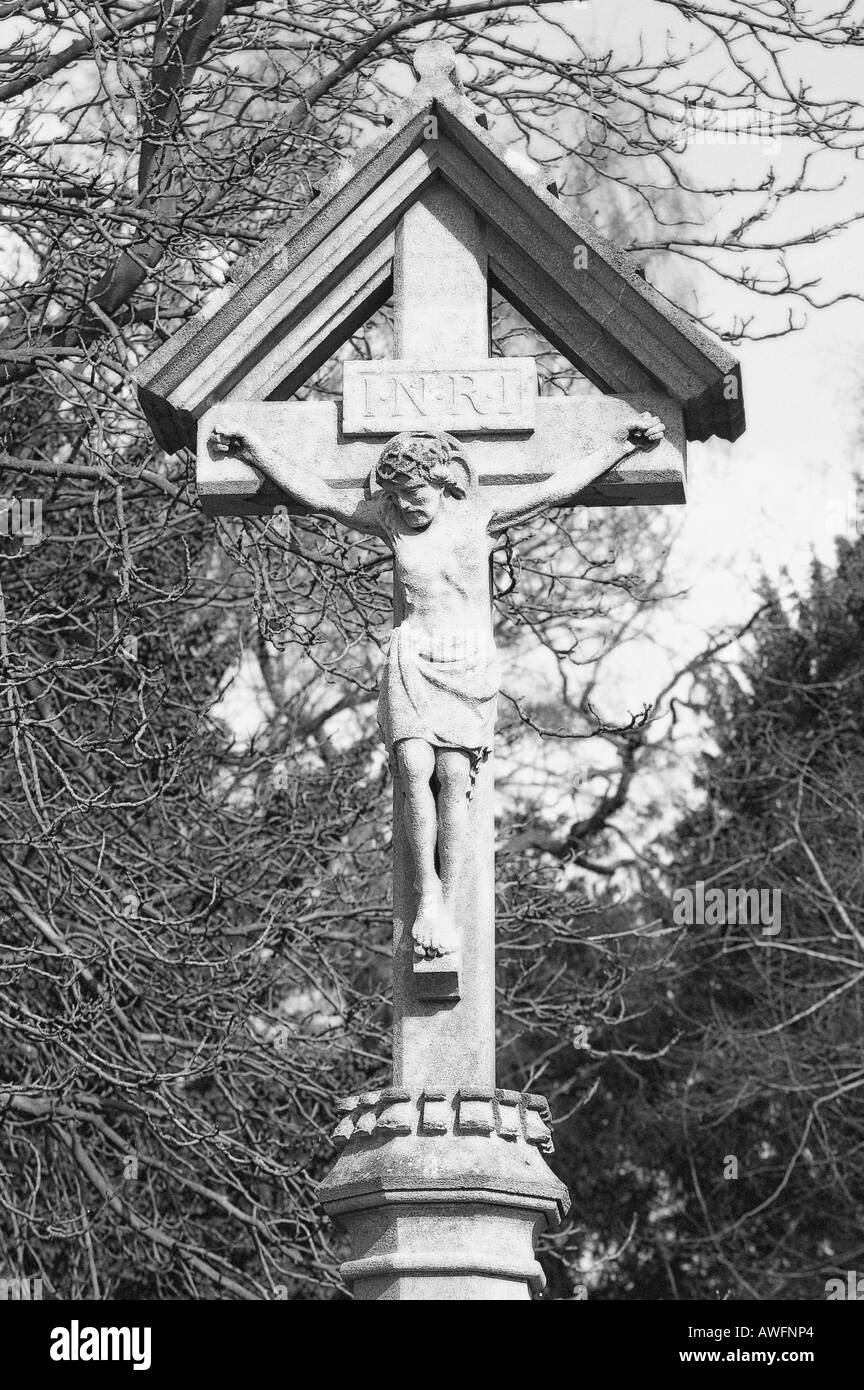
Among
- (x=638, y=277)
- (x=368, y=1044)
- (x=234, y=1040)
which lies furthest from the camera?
(x=368, y=1044)

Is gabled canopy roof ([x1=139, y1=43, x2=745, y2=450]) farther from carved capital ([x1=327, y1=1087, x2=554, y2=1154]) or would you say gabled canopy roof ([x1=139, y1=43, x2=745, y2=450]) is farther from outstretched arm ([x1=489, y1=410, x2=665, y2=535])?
carved capital ([x1=327, y1=1087, x2=554, y2=1154])

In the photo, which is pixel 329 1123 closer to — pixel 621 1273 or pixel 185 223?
pixel 185 223

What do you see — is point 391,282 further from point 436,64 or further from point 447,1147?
point 447,1147

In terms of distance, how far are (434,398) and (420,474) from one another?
0.29 metres

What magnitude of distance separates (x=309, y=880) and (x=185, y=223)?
4097mm

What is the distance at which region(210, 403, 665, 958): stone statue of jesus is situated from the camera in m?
4.68

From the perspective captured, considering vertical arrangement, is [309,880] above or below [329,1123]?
above

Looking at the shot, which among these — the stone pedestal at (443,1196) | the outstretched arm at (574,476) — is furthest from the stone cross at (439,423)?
the stone pedestal at (443,1196)

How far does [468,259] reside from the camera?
205 inches

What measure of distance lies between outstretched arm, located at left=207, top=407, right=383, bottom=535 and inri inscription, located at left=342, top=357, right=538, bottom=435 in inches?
6.1

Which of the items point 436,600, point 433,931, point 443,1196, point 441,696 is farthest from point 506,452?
point 443,1196

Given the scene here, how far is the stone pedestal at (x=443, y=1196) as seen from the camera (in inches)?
168

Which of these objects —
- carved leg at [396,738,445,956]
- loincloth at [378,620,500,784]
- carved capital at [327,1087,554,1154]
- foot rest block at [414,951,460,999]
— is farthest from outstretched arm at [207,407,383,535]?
carved capital at [327,1087,554,1154]
